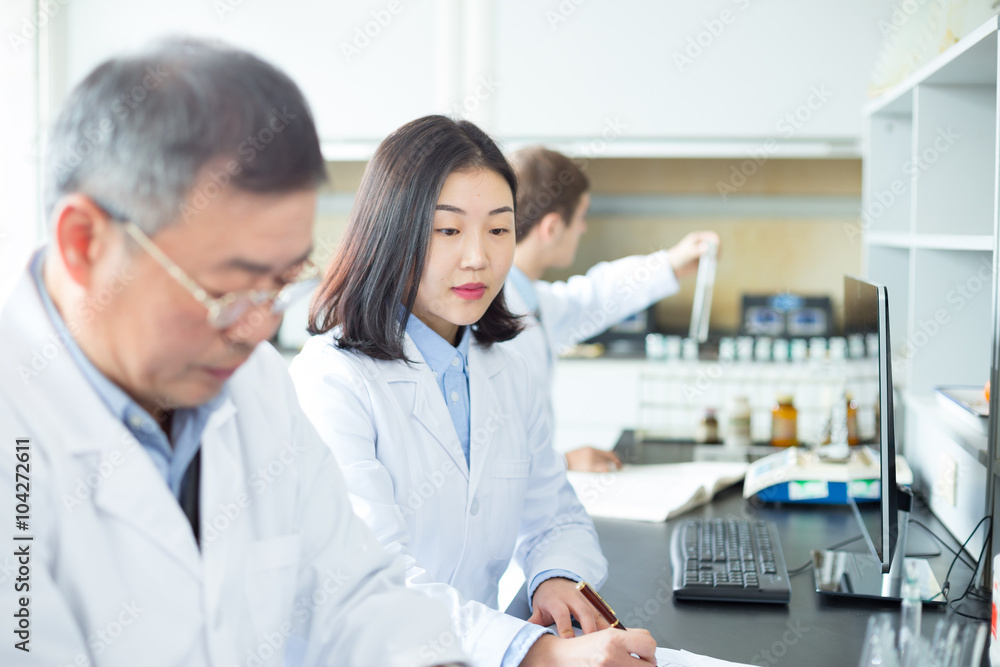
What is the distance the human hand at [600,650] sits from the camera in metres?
1.07

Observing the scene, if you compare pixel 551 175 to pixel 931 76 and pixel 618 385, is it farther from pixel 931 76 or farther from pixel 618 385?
pixel 618 385

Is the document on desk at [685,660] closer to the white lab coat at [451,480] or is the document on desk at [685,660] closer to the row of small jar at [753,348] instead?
the white lab coat at [451,480]

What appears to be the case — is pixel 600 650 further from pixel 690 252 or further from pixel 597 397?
pixel 597 397

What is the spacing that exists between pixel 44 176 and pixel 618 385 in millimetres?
2863

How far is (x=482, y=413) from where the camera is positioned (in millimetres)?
1437

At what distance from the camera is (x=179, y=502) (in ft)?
2.92

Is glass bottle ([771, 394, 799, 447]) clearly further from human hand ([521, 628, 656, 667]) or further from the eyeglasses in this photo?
the eyeglasses

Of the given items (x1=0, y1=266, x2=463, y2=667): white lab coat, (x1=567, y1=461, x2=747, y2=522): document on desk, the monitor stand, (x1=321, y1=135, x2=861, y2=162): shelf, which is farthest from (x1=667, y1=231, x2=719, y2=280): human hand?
(x1=0, y1=266, x2=463, y2=667): white lab coat

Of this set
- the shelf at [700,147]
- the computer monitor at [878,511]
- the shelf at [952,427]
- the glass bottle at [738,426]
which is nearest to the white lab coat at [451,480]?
the computer monitor at [878,511]

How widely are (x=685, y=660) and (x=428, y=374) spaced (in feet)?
1.87

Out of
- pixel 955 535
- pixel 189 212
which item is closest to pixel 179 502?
pixel 189 212

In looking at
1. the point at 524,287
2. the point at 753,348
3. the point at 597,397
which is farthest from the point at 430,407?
the point at 753,348

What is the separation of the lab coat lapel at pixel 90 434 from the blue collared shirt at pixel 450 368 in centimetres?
64

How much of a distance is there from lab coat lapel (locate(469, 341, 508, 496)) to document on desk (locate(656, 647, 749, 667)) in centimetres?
37
